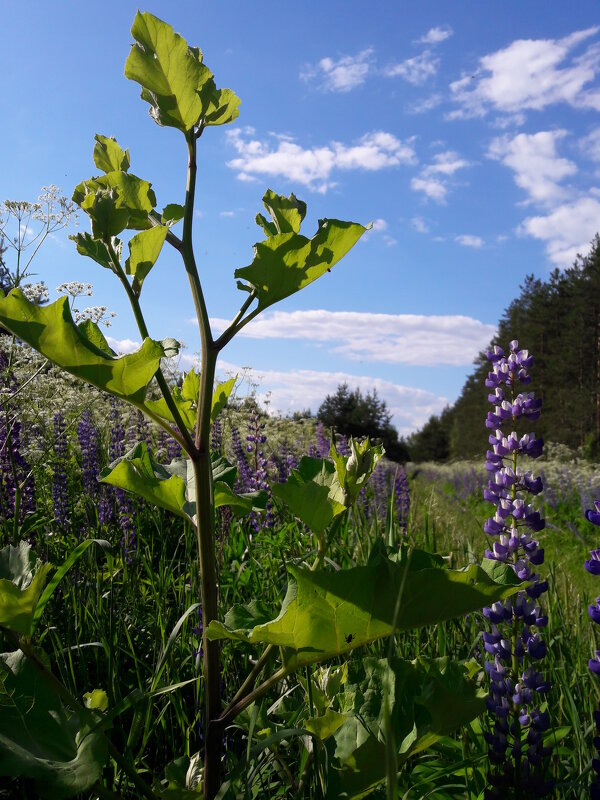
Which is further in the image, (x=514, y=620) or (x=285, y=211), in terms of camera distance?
(x=514, y=620)

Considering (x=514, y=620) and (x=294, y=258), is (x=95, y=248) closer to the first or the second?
(x=294, y=258)

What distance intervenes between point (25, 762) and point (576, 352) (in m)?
41.5

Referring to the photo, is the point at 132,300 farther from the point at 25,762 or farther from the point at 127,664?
the point at 127,664

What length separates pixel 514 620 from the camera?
168 cm

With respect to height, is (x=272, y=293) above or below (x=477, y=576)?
above

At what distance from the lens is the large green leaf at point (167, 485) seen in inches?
42.1

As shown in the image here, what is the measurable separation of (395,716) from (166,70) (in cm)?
112

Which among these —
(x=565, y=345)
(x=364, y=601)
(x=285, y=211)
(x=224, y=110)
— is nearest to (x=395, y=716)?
(x=364, y=601)

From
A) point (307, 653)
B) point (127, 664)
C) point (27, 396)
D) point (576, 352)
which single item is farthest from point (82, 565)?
point (576, 352)

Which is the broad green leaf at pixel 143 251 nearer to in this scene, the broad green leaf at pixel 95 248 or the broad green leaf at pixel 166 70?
the broad green leaf at pixel 95 248

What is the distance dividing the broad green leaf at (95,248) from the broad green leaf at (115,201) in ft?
0.10

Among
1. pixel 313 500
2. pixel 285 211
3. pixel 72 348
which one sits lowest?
pixel 313 500

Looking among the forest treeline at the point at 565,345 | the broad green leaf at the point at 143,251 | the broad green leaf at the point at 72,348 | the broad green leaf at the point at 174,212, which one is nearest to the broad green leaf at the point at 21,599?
the broad green leaf at the point at 72,348

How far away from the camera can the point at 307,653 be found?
98cm
